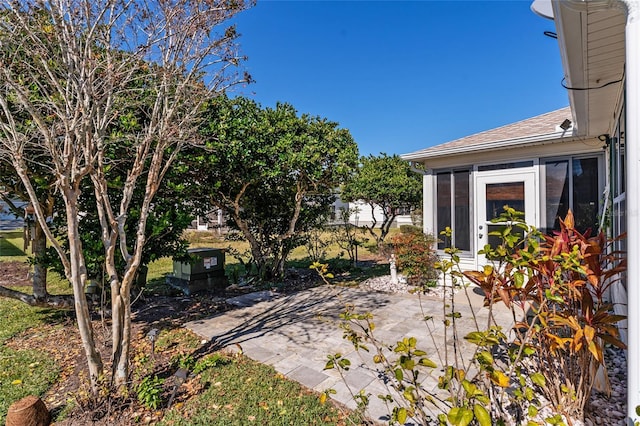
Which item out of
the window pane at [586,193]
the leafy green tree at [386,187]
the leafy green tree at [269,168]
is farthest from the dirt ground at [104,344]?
the window pane at [586,193]

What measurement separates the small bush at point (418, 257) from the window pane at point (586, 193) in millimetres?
Result: 2736

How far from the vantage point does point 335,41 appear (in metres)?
8.74

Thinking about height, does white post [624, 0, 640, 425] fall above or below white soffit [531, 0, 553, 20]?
below

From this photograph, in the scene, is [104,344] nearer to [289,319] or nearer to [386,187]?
[289,319]

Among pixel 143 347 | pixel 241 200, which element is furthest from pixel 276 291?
pixel 143 347

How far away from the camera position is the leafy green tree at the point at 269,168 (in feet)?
19.4

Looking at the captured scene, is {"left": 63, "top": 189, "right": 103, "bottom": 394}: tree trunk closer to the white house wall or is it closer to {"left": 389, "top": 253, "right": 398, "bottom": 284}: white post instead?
{"left": 389, "top": 253, "right": 398, "bottom": 284}: white post

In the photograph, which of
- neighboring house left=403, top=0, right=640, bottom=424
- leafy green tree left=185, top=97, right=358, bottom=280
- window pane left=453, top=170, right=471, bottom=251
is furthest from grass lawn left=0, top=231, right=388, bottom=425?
window pane left=453, top=170, right=471, bottom=251

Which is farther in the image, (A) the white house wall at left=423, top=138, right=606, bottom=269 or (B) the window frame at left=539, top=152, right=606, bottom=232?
(A) the white house wall at left=423, top=138, right=606, bottom=269

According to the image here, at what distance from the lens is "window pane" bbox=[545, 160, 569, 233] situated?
6.19 m

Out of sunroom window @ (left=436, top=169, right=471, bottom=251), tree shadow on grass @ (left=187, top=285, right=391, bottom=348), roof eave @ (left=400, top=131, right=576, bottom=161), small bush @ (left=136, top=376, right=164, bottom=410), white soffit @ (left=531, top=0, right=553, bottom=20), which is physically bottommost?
tree shadow on grass @ (left=187, top=285, right=391, bottom=348)

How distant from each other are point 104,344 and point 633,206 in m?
4.87

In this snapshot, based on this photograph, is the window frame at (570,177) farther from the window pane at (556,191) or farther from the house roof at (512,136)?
the house roof at (512,136)

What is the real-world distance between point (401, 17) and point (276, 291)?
706 cm
